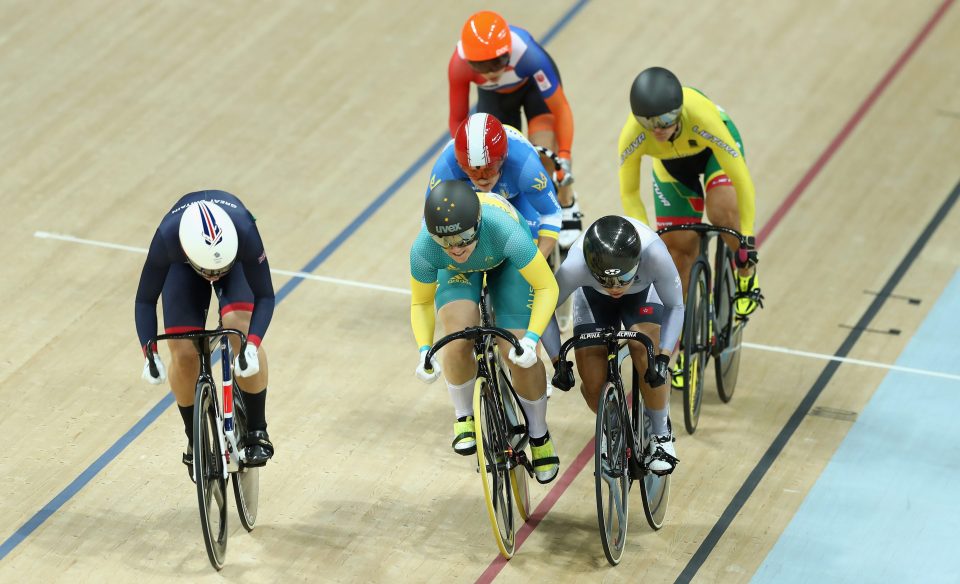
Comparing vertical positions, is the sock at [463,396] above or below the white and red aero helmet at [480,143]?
below

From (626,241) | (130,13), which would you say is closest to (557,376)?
(626,241)

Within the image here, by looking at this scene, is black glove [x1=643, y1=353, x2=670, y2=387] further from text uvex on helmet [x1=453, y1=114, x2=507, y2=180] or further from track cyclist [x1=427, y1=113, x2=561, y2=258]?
text uvex on helmet [x1=453, y1=114, x2=507, y2=180]

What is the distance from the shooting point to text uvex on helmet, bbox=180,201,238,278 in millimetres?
4781

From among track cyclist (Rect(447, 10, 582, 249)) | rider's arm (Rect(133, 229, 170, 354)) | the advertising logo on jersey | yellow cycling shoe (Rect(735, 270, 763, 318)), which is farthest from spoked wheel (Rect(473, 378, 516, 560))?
the advertising logo on jersey

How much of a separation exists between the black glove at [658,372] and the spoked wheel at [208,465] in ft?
4.79

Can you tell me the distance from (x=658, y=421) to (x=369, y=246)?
A: 2.77m

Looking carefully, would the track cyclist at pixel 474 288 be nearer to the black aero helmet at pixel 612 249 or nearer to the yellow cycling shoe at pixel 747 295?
the black aero helmet at pixel 612 249

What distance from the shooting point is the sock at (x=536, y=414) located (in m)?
5.22

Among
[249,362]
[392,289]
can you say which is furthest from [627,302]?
[392,289]

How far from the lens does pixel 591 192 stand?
26.8 ft

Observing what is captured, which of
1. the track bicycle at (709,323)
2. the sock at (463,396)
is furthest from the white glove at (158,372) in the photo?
the track bicycle at (709,323)

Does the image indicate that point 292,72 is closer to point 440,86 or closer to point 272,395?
point 440,86

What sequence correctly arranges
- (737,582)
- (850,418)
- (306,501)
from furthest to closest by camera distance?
(850,418) → (306,501) → (737,582)

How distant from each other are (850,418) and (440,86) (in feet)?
13.0
